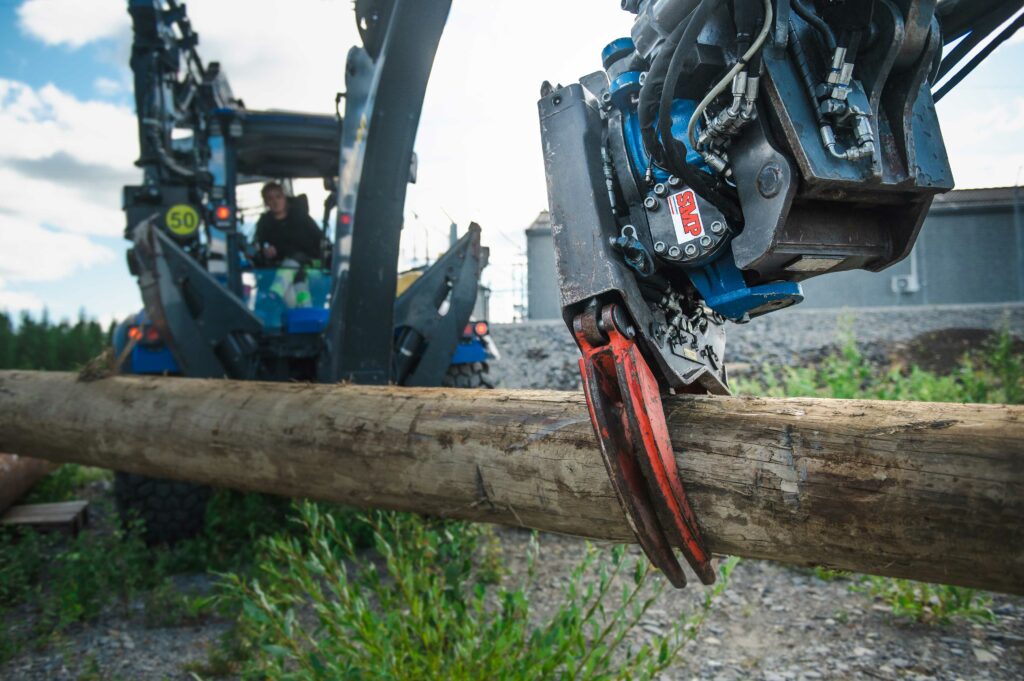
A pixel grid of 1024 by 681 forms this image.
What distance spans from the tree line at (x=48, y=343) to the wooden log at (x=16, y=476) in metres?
6.66

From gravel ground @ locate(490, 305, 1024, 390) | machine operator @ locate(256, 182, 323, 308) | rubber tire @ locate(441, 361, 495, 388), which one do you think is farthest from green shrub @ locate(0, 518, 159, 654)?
gravel ground @ locate(490, 305, 1024, 390)

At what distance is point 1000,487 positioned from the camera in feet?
4.05

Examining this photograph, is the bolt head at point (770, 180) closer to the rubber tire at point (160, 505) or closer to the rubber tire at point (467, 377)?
the rubber tire at point (467, 377)

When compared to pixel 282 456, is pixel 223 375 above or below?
above

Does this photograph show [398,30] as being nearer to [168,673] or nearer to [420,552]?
[420,552]

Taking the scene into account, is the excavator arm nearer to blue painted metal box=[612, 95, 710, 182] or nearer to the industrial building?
blue painted metal box=[612, 95, 710, 182]

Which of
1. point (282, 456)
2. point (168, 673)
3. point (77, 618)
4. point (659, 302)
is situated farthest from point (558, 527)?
point (77, 618)

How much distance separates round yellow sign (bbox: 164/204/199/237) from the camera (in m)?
4.45

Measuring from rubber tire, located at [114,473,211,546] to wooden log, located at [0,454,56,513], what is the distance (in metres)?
0.89

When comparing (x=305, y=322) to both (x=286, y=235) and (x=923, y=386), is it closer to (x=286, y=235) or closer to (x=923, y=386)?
(x=286, y=235)

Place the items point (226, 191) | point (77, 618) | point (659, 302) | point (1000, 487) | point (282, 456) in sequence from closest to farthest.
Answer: point (1000, 487) → point (659, 302) → point (282, 456) → point (77, 618) → point (226, 191)

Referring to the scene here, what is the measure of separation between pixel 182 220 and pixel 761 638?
3867 mm

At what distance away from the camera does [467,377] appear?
4.67 m

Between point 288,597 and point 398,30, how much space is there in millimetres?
2114
